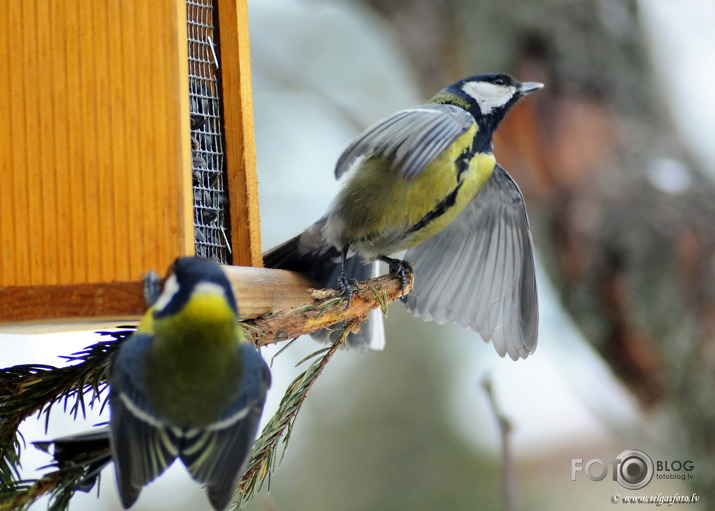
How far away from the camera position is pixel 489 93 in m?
2.23

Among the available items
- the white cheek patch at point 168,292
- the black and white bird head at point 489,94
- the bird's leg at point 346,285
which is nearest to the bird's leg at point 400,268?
the bird's leg at point 346,285

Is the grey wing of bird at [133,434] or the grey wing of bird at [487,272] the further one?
the grey wing of bird at [487,272]

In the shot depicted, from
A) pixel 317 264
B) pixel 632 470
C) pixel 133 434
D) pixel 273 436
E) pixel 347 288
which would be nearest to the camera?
pixel 133 434

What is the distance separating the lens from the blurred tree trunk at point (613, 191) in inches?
Result: 107

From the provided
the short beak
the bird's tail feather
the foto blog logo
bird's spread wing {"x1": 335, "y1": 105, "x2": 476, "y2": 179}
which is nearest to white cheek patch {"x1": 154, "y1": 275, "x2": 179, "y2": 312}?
bird's spread wing {"x1": 335, "y1": 105, "x2": 476, "y2": 179}

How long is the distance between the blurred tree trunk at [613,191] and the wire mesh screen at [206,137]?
1580mm

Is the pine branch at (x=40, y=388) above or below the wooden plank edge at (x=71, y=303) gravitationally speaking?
below

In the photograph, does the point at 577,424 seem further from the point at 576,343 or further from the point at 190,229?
the point at 190,229

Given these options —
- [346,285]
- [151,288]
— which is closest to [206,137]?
[346,285]

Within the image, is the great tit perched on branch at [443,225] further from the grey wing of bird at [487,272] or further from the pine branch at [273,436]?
the pine branch at [273,436]

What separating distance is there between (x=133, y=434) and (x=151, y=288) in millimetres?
226

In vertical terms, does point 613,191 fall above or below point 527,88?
below

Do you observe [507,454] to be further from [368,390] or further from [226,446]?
[368,390]

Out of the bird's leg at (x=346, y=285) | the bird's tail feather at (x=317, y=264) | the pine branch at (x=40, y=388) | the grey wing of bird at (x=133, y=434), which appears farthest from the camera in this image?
the bird's tail feather at (x=317, y=264)
